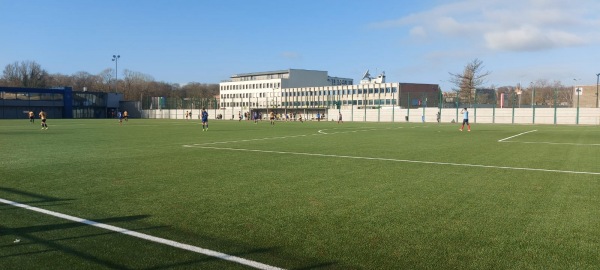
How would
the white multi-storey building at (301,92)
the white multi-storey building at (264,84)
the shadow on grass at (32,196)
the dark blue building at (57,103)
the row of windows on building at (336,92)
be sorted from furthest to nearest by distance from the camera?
1. the white multi-storey building at (264,84)
2. the row of windows on building at (336,92)
3. the white multi-storey building at (301,92)
4. the dark blue building at (57,103)
5. the shadow on grass at (32,196)

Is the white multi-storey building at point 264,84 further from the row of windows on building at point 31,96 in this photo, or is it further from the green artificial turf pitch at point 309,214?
the green artificial turf pitch at point 309,214

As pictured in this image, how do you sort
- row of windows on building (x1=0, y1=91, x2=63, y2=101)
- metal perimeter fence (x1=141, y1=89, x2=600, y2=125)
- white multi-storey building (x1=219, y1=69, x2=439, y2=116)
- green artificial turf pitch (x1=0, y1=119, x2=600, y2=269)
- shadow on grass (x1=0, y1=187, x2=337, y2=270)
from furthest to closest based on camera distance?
white multi-storey building (x1=219, y1=69, x2=439, y2=116) → row of windows on building (x1=0, y1=91, x2=63, y2=101) → metal perimeter fence (x1=141, y1=89, x2=600, y2=125) → green artificial turf pitch (x1=0, y1=119, x2=600, y2=269) → shadow on grass (x1=0, y1=187, x2=337, y2=270)

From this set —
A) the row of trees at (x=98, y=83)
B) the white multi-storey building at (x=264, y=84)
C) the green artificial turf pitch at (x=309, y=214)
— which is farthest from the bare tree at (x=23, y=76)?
the green artificial turf pitch at (x=309, y=214)

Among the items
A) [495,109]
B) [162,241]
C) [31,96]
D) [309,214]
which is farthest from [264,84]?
[162,241]

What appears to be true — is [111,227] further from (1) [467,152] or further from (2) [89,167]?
(1) [467,152]

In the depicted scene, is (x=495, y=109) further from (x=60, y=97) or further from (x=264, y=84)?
(x=264, y=84)

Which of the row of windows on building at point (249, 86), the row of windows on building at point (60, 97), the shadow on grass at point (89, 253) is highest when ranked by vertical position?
the row of windows on building at point (249, 86)

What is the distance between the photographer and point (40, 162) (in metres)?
12.9

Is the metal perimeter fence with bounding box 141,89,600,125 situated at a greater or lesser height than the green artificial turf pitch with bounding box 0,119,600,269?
greater

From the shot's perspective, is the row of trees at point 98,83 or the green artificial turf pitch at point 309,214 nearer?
the green artificial turf pitch at point 309,214

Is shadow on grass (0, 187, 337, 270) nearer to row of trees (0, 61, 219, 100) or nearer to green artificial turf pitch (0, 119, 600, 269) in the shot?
green artificial turf pitch (0, 119, 600, 269)

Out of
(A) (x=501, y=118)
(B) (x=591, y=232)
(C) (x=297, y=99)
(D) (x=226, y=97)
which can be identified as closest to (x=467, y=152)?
(B) (x=591, y=232)

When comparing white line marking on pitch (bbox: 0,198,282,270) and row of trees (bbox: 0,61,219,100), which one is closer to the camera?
white line marking on pitch (bbox: 0,198,282,270)

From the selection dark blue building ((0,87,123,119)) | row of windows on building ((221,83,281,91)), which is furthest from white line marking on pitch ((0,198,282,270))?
row of windows on building ((221,83,281,91))
